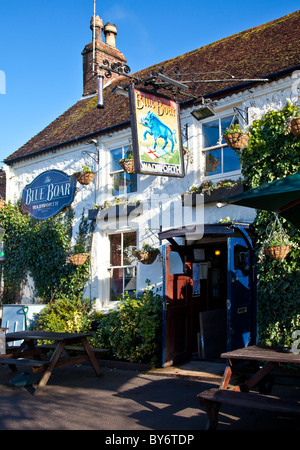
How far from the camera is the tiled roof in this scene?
30.0 feet

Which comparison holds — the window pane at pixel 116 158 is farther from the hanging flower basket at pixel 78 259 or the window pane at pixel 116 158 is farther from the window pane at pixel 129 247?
the hanging flower basket at pixel 78 259

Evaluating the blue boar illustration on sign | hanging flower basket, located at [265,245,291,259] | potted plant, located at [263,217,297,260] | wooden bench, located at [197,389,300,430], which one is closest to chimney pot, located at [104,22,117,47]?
the blue boar illustration on sign

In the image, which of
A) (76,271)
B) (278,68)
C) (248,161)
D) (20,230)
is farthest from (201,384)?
(20,230)

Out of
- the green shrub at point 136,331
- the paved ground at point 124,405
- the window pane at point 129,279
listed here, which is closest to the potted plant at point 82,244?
the window pane at point 129,279

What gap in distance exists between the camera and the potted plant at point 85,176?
1077cm

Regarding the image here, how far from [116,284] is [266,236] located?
4363 millimetres

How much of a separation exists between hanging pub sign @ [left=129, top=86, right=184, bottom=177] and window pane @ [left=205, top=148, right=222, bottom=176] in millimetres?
1869

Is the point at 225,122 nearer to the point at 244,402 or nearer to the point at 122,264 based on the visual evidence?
the point at 122,264

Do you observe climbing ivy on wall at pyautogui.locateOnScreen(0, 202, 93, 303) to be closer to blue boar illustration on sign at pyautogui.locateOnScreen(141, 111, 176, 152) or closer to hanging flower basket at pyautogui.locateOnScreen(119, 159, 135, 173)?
hanging flower basket at pyautogui.locateOnScreen(119, 159, 135, 173)

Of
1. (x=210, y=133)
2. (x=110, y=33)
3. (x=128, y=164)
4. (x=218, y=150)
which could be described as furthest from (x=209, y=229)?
(x=110, y=33)

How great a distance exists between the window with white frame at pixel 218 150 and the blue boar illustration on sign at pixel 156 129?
2021 millimetres

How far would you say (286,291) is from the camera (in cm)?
737

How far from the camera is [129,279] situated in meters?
10.5
